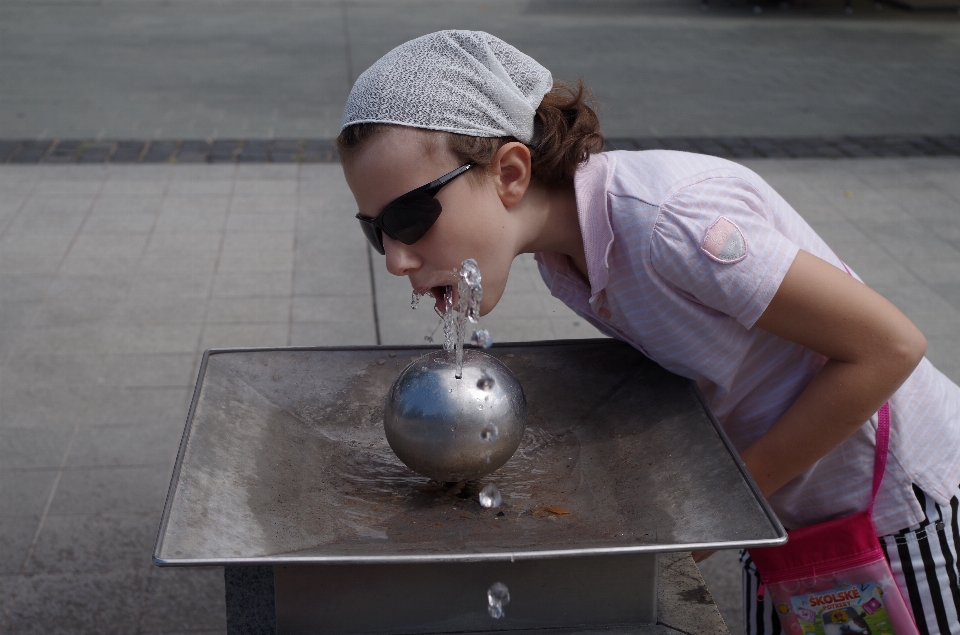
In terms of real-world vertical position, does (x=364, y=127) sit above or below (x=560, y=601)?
above

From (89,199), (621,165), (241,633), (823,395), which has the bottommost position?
(89,199)

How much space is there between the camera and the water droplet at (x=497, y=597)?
1.33 m

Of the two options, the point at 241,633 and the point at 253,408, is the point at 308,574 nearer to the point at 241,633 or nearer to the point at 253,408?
the point at 241,633

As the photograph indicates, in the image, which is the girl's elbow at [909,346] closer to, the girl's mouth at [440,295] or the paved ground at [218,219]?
the girl's mouth at [440,295]

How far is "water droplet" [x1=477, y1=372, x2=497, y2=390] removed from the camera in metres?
1.41

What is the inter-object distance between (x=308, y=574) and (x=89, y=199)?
4506 mm

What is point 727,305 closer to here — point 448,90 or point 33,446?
point 448,90

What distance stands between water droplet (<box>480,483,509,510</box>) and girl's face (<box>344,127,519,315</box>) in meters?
0.29

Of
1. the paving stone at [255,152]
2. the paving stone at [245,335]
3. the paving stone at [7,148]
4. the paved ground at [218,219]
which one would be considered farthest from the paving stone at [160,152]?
the paving stone at [245,335]

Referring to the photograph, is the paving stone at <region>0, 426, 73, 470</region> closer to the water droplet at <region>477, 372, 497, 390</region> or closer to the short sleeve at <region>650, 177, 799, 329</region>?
the water droplet at <region>477, 372, 497, 390</region>


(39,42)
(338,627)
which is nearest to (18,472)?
(338,627)

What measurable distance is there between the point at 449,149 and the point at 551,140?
194mm

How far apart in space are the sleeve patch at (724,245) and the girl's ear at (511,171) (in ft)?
0.91

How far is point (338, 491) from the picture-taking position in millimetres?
1435
